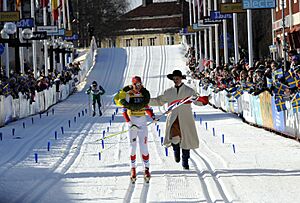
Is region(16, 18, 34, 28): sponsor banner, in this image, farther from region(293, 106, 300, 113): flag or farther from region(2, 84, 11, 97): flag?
region(293, 106, 300, 113): flag

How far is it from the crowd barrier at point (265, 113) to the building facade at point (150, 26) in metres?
92.3

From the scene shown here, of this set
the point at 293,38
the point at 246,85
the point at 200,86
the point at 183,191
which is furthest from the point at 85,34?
the point at 183,191

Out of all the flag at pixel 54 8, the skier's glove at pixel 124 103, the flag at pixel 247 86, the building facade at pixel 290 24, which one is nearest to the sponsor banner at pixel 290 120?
the skier's glove at pixel 124 103

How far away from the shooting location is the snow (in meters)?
11.0

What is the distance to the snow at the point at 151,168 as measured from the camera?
11008 millimetres

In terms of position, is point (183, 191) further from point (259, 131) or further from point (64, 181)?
point (259, 131)

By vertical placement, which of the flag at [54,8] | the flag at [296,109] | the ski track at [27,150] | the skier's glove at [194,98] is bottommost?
the ski track at [27,150]

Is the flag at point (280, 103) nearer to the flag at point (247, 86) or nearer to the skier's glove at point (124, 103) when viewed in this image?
the flag at point (247, 86)

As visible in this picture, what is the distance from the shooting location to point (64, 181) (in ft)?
42.0

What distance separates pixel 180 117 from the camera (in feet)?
44.2

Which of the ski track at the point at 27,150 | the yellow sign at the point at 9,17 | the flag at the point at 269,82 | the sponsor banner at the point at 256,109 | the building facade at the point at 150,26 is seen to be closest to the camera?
the ski track at the point at 27,150

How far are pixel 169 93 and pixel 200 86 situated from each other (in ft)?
101

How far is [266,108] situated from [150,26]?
12218cm

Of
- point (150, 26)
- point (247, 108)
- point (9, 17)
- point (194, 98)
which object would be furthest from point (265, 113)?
point (150, 26)
